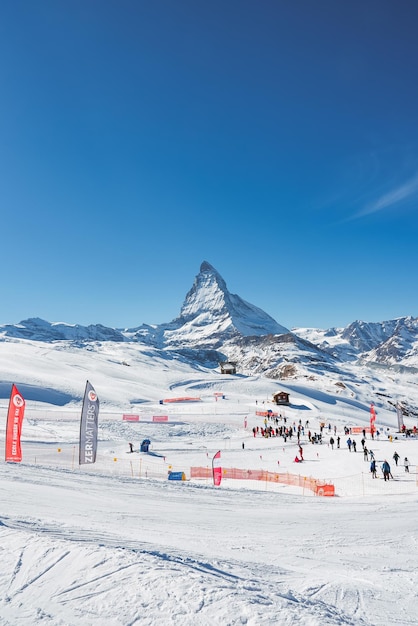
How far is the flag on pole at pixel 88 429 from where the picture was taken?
75.4 feet

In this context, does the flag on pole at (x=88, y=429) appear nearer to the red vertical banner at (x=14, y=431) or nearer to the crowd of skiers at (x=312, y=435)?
the red vertical banner at (x=14, y=431)

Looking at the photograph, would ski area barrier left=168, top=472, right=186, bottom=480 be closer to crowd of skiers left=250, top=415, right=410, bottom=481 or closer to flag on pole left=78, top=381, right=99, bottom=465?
flag on pole left=78, top=381, right=99, bottom=465

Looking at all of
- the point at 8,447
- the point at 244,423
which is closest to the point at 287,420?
the point at 244,423

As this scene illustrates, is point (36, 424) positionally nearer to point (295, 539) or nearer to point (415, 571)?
point (295, 539)

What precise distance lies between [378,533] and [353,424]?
47.4 meters

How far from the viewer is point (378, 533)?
12.4 m

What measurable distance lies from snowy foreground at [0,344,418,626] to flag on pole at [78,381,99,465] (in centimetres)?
212

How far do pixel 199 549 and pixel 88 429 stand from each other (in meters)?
15.3

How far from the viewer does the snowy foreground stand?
5.29 meters

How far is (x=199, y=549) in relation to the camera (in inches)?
374

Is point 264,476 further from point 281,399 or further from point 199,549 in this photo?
point 281,399

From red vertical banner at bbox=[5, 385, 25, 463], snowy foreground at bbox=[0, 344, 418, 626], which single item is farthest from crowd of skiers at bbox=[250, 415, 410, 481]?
red vertical banner at bbox=[5, 385, 25, 463]

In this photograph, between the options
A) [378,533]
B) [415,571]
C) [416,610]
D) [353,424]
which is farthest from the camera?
[353,424]

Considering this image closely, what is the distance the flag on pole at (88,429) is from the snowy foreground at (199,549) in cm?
212
